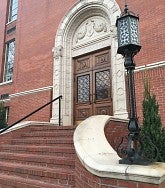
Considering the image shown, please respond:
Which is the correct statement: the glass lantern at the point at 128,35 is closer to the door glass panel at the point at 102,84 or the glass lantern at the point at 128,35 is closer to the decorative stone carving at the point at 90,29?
the door glass panel at the point at 102,84

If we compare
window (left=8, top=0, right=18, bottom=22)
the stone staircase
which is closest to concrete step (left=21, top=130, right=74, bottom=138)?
the stone staircase

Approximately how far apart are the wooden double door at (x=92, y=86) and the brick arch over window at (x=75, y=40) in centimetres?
25

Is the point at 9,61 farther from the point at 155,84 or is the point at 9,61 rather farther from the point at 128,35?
the point at 128,35

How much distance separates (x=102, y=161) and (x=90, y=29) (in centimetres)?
702

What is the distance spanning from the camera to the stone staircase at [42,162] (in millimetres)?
4070

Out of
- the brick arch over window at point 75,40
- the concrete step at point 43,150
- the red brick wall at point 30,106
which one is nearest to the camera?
the concrete step at point 43,150

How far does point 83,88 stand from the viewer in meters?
8.69

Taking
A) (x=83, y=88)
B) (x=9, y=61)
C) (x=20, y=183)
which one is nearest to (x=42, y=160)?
(x=20, y=183)

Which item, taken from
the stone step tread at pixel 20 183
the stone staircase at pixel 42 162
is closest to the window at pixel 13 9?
the stone staircase at pixel 42 162

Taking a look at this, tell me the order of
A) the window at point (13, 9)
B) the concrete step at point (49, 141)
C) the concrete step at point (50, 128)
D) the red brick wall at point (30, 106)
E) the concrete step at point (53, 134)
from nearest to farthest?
1. the concrete step at point (49, 141)
2. the concrete step at point (53, 134)
3. the concrete step at point (50, 128)
4. the red brick wall at point (30, 106)
5. the window at point (13, 9)

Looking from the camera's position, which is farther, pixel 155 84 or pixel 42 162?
pixel 155 84

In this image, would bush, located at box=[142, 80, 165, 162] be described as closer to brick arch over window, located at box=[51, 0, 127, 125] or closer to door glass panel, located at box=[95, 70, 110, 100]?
brick arch over window, located at box=[51, 0, 127, 125]

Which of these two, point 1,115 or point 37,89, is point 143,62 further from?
point 1,115

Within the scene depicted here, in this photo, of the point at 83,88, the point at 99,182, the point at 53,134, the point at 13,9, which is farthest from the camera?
the point at 13,9
